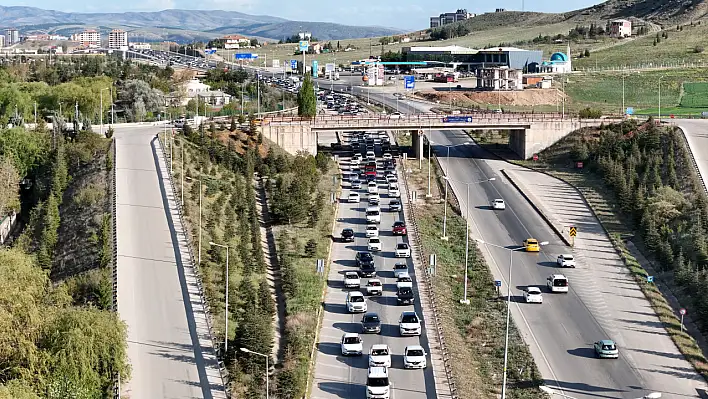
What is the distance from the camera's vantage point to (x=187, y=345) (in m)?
42.8

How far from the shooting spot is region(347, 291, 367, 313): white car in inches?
2009

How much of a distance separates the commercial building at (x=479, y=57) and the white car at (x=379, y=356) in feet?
406

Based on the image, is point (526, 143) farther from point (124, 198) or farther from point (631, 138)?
point (124, 198)

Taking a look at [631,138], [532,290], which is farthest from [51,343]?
[631,138]

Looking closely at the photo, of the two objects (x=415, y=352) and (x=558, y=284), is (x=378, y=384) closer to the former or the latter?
(x=415, y=352)

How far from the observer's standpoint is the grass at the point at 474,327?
4347 cm

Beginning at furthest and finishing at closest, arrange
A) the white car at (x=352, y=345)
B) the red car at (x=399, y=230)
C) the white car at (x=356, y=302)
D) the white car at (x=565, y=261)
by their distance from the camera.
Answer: the red car at (x=399, y=230), the white car at (x=565, y=261), the white car at (x=356, y=302), the white car at (x=352, y=345)

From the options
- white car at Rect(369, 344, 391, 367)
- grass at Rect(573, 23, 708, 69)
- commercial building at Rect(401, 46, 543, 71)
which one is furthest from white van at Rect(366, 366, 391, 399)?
Answer: grass at Rect(573, 23, 708, 69)

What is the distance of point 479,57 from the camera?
585 feet

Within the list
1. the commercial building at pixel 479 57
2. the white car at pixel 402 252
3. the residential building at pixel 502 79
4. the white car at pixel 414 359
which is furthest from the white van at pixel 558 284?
the commercial building at pixel 479 57

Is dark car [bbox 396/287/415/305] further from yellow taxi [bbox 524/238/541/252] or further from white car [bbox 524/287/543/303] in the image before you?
yellow taxi [bbox 524/238/541/252]

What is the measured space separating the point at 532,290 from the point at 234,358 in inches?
779

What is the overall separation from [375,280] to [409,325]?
7.94 meters

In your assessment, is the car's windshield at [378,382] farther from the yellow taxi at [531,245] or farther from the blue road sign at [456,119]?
the blue road sign at [456,119]
